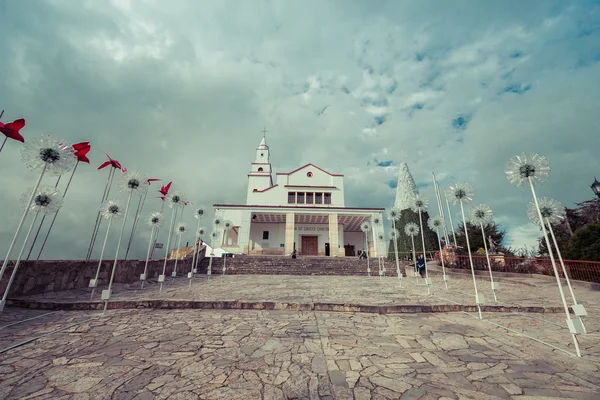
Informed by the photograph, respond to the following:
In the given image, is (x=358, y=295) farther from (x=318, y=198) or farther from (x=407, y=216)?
(x=318, y=198)

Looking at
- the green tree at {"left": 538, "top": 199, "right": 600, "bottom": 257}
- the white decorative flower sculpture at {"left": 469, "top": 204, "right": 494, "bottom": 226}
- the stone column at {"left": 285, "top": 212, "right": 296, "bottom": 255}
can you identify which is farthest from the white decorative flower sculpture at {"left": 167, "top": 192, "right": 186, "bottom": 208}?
the green tree at {"left": 538, "top": 199, "right": 600, "bottom": 257}

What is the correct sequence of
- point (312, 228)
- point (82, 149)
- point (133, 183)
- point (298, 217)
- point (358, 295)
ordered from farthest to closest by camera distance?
point (312, 228) < point (298, 217) < point (82, 149) < point (358, 295) < point (133, 183)

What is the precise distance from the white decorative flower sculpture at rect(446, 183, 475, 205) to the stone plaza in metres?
2.90

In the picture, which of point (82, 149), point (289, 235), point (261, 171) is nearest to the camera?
point (82, 149)

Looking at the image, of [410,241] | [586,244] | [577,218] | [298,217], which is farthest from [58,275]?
[577,218]

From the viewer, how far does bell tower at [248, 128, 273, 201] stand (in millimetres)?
33844

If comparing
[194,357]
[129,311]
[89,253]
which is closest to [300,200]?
[89,253]

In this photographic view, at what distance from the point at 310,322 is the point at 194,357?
2233mm

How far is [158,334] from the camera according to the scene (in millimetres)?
3900

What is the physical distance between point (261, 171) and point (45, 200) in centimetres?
3135

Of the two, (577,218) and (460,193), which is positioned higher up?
(577,218)

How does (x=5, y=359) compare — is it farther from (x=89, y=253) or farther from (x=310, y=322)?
(x=89, y=253)

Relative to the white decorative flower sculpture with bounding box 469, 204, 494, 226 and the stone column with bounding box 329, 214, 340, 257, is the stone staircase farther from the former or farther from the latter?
the white decorative flower sculpture with bounding box 469, 204, 494, 226

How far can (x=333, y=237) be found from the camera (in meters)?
24.3
